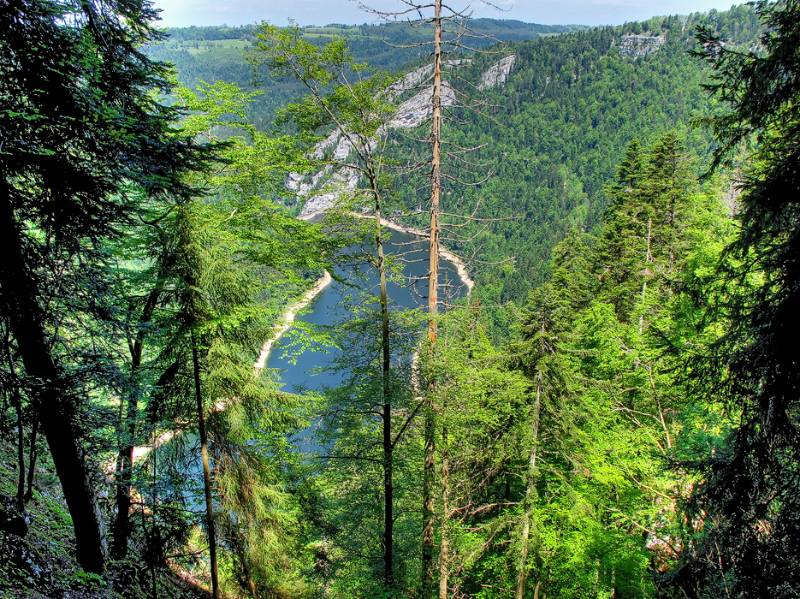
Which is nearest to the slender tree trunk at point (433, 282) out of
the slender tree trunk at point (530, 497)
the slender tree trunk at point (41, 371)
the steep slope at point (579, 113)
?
the slender tree trunk at point (530, 497)

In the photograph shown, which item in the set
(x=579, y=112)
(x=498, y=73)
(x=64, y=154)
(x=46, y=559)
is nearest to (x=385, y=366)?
(x=46, y=559)

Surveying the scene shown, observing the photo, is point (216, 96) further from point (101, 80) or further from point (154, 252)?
point (101, 80)

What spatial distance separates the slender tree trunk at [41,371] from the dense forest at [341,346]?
0.11 ft

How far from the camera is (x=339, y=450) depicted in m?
10.1

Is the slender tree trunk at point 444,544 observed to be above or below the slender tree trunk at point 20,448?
below

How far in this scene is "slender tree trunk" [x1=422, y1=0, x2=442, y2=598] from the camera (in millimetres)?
8695

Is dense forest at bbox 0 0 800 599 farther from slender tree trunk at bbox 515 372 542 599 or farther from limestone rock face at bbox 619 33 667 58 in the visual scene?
limestone rock face at bbox 619 33 667 58

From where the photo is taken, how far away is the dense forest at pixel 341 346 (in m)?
4.60

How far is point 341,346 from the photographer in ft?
30.7

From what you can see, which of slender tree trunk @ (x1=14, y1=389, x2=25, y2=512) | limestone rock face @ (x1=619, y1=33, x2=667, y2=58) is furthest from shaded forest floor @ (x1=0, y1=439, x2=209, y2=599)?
limestone rock face @ (x1=619, y1=33, x2=667, y2=58)

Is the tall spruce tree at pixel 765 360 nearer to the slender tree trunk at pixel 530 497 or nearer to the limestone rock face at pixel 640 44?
the slender tree trunk at pixel 530 497

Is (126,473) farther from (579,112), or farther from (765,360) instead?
(579,112)

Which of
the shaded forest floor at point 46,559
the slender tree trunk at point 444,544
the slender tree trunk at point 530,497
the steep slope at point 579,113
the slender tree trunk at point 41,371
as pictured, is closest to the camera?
the slender tree trunk at point 41,371

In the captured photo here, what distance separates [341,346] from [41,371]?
16.0 ft
